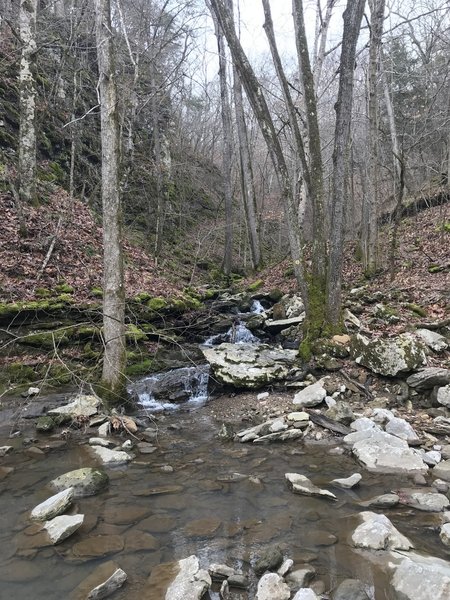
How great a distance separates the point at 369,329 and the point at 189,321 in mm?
4812

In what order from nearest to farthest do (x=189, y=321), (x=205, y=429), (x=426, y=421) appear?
(x=426, y=421)
(x=205, y=429)
(x=189, y=321)

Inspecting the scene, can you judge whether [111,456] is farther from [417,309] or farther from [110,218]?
[417,309]

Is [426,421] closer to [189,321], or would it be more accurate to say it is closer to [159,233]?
[189,321]

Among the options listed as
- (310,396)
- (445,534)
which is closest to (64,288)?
(310,396)

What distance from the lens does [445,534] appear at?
3297mm

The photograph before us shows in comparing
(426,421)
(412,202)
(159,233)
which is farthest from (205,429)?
(412,202)

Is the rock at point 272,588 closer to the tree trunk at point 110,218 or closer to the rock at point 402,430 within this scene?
the rock at point 402,430

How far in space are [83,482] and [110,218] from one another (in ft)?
12.4

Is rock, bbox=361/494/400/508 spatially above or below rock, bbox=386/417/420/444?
below

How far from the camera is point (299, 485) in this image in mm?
4234

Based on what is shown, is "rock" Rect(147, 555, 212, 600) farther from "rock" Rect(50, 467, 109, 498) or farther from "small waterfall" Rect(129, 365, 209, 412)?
"small waterfall" Rect(129, 365, 209, 412)

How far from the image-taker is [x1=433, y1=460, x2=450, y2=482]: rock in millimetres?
4359

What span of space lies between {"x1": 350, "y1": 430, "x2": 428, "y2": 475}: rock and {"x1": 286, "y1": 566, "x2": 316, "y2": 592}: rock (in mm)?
1967

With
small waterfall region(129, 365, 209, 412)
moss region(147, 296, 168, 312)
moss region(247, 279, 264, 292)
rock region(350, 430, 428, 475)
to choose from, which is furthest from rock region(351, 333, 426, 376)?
moss region(247, 279, 264, 292)
